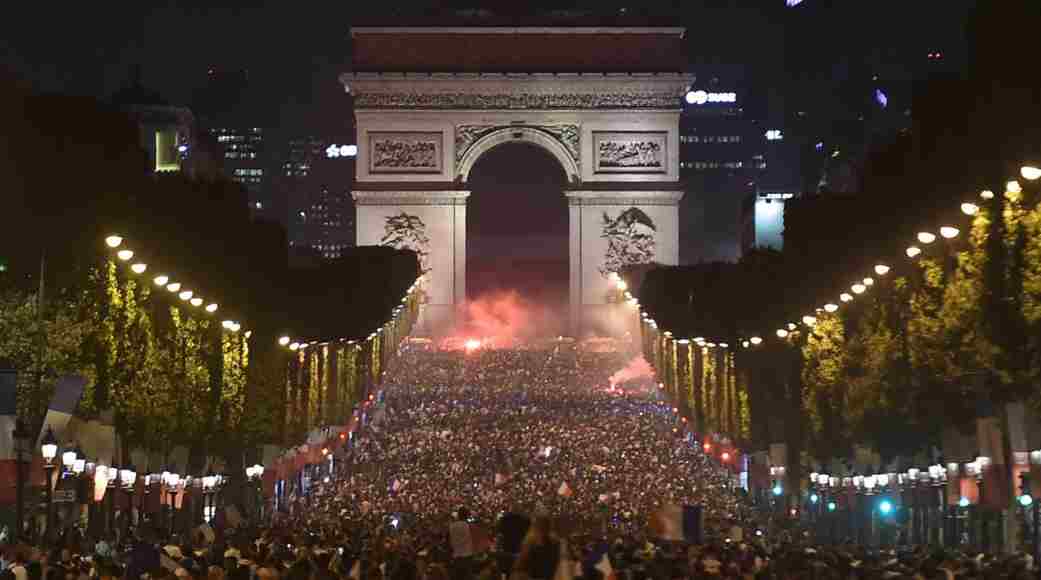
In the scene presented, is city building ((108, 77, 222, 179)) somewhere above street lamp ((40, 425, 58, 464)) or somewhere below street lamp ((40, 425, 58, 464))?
above

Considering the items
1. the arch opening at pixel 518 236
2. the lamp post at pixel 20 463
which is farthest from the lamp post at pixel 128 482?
the arch opening at pixel 518 236

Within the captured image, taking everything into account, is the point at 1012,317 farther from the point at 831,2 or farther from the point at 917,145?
the point at 831,2

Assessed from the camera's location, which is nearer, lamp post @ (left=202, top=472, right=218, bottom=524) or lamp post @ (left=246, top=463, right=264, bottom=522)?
lamp post @ (left=202, top=472, right=218, bottom=524)

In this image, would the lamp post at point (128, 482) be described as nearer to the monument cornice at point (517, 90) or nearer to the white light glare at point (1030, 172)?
the white light glare at point (1030, 172)

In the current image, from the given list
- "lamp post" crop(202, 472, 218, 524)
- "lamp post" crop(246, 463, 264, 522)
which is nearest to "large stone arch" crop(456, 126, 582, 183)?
"lamp post" crop(246, 463, 264, 522)

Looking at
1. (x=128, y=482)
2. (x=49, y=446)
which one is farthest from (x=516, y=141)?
(x=49, y=446)

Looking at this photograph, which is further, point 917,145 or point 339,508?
point 339,508

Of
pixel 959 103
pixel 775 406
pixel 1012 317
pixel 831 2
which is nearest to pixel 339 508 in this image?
pixel 775 406

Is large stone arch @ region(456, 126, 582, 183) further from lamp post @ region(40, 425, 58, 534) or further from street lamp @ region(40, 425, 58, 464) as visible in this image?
street lamp @ region(40, 425, 58, 464)
